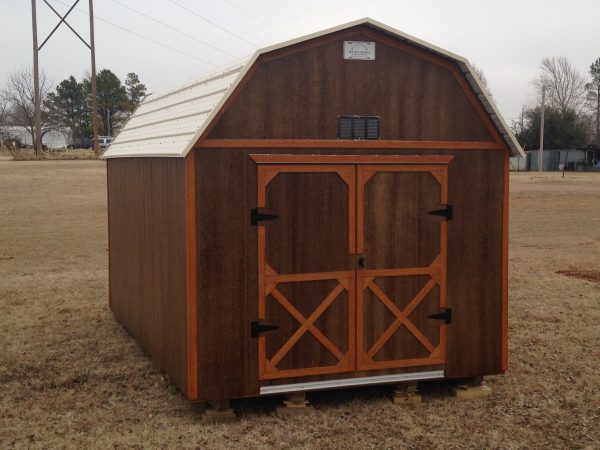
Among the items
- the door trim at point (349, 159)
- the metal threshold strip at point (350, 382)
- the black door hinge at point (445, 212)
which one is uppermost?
the door trim at point (349, 159)

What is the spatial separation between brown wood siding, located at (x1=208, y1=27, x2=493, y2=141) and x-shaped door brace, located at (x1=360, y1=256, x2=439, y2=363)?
1.27 m

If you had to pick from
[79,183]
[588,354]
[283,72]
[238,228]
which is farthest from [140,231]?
[79,183]

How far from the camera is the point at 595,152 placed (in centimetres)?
5434

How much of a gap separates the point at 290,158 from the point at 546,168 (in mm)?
52106

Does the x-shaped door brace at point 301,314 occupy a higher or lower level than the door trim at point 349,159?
Result: lower

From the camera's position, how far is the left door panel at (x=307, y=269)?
6.70 meters

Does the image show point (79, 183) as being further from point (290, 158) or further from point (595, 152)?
point (595, 152)

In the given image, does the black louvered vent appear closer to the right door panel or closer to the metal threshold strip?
the right door panel

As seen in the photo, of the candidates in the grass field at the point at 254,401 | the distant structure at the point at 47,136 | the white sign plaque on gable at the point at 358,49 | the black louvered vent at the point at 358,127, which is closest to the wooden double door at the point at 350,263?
the black louvered vent at the point at 358,127

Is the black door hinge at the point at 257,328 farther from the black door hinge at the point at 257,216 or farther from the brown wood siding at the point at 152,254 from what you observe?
the black door hinge at the point at 257,216

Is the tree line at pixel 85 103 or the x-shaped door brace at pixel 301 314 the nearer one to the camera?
the x-shaped door brace at pixel 301 314

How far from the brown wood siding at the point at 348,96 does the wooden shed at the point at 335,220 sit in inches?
0.5

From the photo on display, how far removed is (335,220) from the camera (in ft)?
22.5

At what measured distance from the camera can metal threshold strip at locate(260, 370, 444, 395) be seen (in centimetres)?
676
